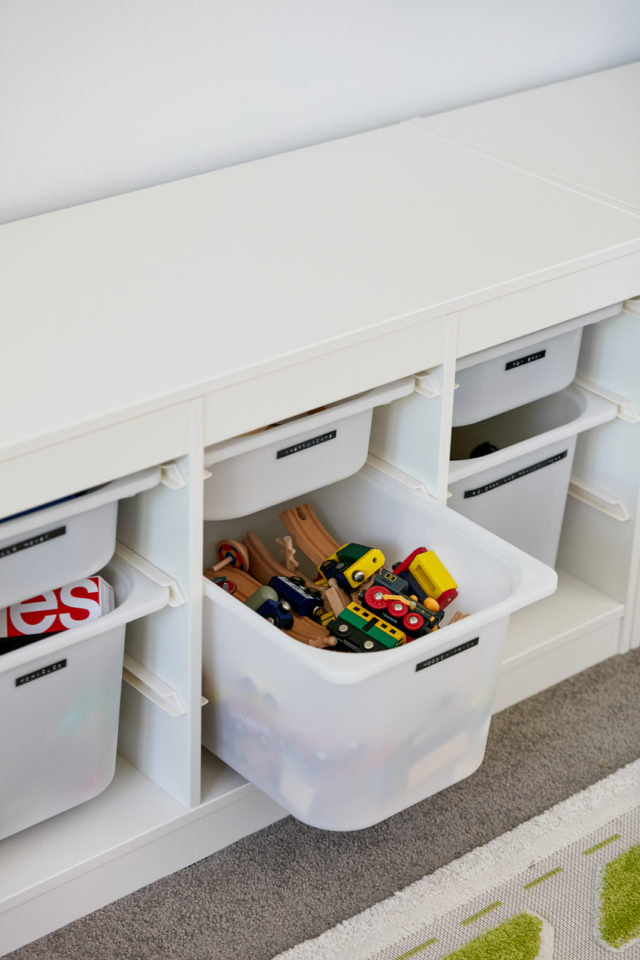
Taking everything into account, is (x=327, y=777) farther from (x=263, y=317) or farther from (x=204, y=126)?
(x=204, y=126)

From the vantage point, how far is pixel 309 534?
1.71m

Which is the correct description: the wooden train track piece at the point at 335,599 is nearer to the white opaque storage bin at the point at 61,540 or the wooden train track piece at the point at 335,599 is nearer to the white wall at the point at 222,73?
the white opaque storage bin at the point at 61,540

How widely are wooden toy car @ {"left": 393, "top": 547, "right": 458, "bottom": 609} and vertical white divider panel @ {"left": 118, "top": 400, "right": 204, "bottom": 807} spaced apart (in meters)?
0.28

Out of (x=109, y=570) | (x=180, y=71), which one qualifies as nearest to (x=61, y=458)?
(x=109, y=570)

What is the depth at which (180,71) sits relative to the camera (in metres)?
1.75

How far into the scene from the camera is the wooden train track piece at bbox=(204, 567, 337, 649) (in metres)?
1.51

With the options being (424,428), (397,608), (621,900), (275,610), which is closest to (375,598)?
(397,608)

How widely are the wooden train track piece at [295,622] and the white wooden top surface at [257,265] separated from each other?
33 centimetres

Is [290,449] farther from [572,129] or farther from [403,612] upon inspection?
[572,129]

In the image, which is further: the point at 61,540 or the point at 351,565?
the point at 351,565

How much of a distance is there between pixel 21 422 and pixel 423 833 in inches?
32.1

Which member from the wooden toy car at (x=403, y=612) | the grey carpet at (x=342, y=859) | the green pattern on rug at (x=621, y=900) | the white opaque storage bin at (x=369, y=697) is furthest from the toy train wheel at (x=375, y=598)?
the green pattern on rug at (x=621, y=900)

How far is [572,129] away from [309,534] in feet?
2.56

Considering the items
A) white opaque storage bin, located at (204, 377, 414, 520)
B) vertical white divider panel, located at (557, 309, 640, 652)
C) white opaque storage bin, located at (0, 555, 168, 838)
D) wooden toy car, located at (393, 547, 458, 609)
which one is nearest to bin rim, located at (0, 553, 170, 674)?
white opaque storage bin, located at (0, 555, 168, 838)
